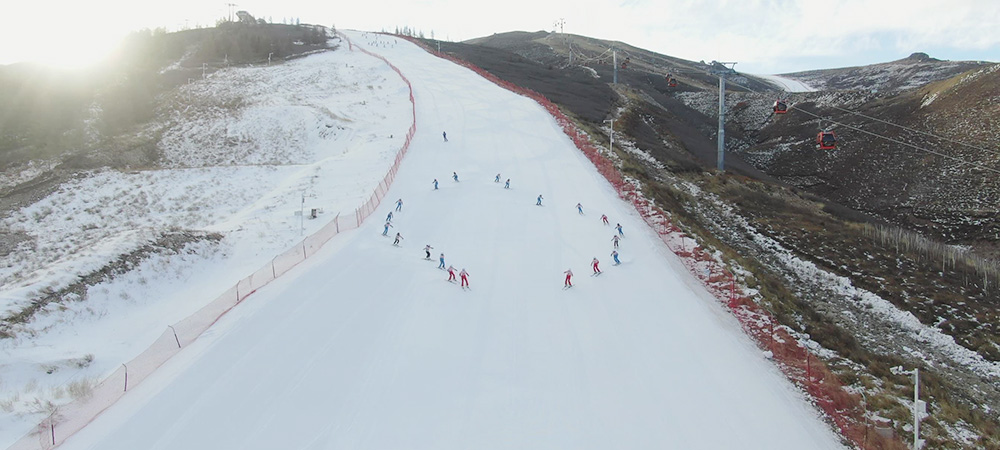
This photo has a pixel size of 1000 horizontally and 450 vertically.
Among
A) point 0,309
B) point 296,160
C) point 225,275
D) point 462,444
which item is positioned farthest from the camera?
point 296,160

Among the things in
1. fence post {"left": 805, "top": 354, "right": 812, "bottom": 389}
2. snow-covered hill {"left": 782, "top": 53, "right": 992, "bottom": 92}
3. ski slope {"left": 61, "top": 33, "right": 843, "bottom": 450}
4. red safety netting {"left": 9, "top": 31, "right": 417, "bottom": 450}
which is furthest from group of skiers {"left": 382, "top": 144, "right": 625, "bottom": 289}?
snow-covered hill {"left": 782, "top": 53, "right": 992, "bottom": 92}

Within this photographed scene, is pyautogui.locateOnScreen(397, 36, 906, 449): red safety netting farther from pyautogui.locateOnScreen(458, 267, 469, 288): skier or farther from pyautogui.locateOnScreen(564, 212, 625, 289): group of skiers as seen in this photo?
pyautogui.locateOnScreen(458, 267, 469, 288): skier

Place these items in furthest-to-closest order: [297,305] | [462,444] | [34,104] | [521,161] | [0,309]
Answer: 1. [34,104]
2. [521,161]
3. [297,305]
4. [0,309]
5. [462,444]

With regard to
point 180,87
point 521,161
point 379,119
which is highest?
point 180,87

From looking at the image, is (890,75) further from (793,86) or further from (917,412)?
(917,412)

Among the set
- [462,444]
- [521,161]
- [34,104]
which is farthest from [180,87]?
[462,444]

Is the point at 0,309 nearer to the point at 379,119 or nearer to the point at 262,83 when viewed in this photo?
the point at 379,119

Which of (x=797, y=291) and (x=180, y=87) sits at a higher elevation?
(x=180, y=87)
